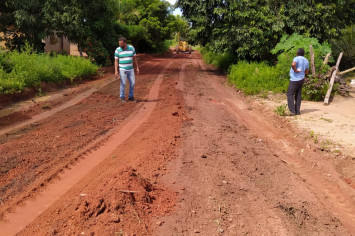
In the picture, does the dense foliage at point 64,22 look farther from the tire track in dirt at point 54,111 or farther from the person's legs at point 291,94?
the person's legs at point 291,94

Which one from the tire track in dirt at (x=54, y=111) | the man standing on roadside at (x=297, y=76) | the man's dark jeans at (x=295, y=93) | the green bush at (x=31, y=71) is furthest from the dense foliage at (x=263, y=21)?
the green bush at (x=31, y=71)

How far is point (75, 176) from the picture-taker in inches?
173

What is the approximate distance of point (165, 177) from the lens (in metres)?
4.31

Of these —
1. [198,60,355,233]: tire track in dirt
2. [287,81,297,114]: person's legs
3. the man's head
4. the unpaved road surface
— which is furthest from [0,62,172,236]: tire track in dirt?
[287,81,297,114]: person's legs

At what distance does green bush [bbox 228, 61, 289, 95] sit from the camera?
11446 millimetres

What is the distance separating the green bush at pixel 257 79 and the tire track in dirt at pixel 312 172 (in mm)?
A: 3431

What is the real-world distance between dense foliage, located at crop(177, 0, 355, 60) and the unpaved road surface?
278 inches

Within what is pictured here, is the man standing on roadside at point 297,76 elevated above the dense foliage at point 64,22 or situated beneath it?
situated beneath

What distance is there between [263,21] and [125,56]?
7574mm

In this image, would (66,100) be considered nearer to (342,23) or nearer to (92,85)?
(92,85)

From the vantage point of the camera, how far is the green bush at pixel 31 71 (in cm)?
953

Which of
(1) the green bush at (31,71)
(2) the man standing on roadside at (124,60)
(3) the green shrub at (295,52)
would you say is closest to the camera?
(2) the man standing on roadside at (124,60)

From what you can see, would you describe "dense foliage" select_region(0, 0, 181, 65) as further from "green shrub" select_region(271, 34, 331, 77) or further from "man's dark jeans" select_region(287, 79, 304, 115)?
"man's dark jeans" select_region(287, 79, 304, 115)

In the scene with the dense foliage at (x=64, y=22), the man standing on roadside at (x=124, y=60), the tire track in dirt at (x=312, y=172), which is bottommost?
the tire track in dirt at (x=312, y=172)
